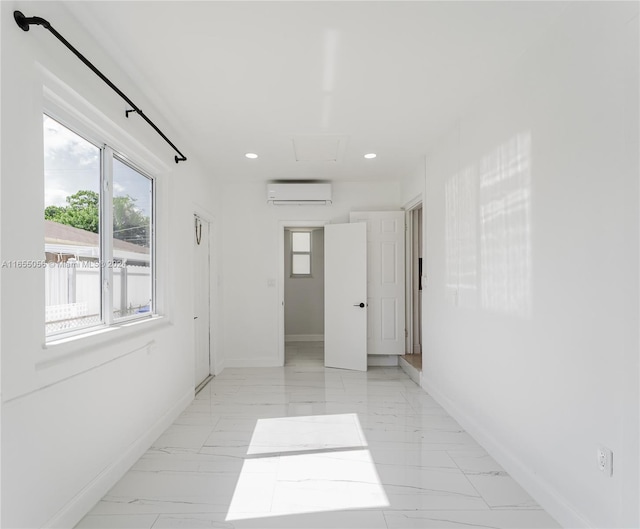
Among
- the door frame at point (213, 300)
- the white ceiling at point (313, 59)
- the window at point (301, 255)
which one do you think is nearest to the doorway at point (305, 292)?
the window at point (301, 255)

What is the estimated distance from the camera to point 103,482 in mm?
2088

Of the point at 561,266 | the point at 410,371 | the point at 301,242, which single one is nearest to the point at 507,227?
the point at 561,266

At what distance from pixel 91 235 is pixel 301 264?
5019 mm

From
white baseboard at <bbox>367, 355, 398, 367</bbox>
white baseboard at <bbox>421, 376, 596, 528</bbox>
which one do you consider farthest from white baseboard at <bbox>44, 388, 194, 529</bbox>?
white baseboard at <bbox>367, 355, 398, 367</bbox>

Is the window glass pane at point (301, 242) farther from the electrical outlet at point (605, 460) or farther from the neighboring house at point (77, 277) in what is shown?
the electrical outlet at point (605, 460)

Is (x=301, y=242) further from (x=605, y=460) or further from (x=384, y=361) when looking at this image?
(x=605, y=460)

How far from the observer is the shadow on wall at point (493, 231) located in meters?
2.16

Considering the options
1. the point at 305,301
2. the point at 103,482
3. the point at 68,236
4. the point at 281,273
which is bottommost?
the point at 103,482

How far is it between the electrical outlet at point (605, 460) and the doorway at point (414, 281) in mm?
3443

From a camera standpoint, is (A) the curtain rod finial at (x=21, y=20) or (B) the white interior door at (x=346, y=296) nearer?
(A) the curtain rod finial at (x=21, y=20)

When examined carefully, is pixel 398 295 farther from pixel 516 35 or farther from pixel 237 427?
pixel 516 35

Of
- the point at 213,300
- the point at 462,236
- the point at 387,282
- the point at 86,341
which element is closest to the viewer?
the point at 86,341

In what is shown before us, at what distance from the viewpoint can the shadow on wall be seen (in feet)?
7.09

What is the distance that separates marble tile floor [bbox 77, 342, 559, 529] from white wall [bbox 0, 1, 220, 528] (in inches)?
10.1
